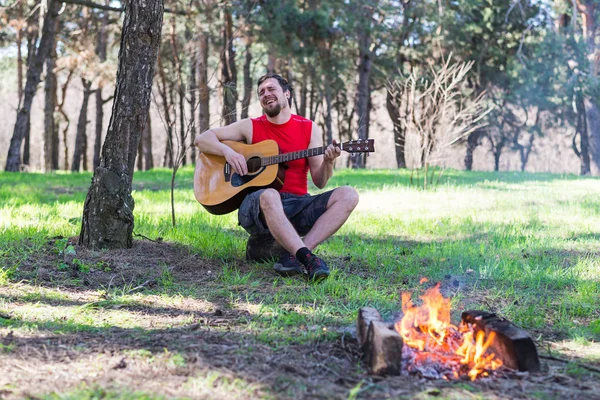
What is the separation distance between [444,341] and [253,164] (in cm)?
238

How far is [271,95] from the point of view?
4641 mm

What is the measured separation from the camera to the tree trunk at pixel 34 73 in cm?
1427

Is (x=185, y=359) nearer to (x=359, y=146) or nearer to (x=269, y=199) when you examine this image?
(x=269, y=199)

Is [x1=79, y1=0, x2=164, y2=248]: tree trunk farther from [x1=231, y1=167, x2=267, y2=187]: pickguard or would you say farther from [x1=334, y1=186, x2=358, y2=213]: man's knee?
[x1=334, y1=186, x2=358, y2=213]: man's knee

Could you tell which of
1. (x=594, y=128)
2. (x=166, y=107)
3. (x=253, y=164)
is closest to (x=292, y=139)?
(x=253, y=164)

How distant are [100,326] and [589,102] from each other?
2351cm

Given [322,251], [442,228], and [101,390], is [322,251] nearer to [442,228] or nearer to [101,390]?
[442,228]

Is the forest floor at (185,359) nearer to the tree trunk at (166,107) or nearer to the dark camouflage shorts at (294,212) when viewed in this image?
the dark camouflage shorts at (294,212)

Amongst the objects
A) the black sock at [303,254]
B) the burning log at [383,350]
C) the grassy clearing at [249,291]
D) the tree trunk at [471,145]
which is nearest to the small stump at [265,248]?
the grassy clearing at [249,291]

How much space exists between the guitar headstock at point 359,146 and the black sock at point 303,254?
75cm

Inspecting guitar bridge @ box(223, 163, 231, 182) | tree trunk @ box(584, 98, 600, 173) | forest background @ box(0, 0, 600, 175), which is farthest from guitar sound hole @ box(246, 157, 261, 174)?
tree trunk @ box(584, 98, 600, 173)

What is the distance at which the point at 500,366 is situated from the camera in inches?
104

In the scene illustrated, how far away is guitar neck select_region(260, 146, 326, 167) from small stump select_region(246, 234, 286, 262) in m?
0.60

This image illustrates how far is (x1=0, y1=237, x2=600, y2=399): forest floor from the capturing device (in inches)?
91.5
